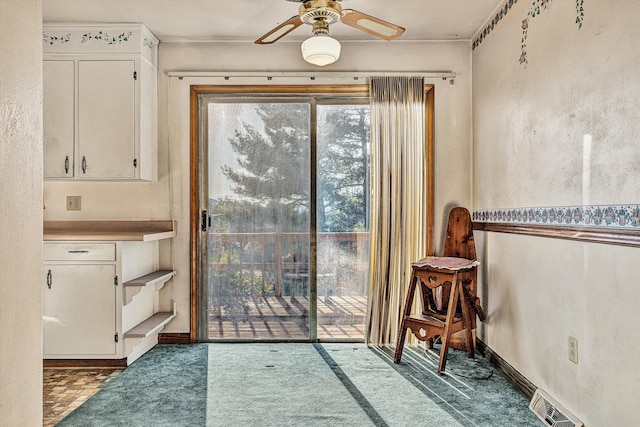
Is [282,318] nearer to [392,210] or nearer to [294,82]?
Result: [392,210]

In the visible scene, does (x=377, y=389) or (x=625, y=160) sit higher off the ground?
(x=625, y=160)

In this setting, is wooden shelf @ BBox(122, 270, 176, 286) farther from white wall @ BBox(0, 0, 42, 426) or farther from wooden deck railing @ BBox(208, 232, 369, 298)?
white wall @ BBox(0, 0, 42, 426)

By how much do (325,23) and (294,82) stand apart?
1.22 metres

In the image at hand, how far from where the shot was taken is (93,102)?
3369mm

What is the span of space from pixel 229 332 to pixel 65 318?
1222 mm

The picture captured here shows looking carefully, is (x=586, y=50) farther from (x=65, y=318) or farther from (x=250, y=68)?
(x=65, y=318)

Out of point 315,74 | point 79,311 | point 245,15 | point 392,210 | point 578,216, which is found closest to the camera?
point 578,216

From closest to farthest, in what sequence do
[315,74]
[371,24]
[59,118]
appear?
[371,24]
[59,118]
[315,74]

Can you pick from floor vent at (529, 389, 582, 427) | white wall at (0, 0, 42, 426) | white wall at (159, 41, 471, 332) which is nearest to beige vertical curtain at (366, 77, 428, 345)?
white wall at (159, 41, 471, 332)

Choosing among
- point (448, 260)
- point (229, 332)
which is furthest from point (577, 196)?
point (229, 332)

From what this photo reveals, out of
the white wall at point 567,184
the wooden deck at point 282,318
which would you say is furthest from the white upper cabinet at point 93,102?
the white wall at point 567,184

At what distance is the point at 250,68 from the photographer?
371 centimetres

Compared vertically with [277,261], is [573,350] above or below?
below

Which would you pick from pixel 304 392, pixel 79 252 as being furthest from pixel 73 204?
pixel 304 392
